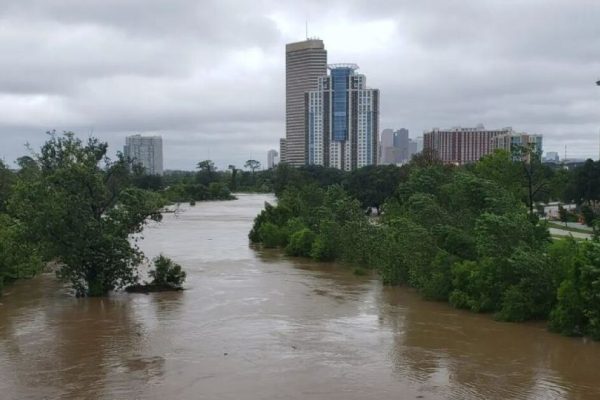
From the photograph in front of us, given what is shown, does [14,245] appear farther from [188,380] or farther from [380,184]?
[380,184]

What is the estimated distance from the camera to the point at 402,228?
28922 mm

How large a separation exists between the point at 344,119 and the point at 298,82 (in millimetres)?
28039

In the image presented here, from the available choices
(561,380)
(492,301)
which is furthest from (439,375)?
(492,301)

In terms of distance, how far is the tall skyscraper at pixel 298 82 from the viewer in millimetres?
160250

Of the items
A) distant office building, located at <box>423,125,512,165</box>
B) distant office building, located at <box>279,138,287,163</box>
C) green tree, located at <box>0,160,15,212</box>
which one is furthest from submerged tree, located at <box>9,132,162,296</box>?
distant office building, located at <box>279,138,287,163</box>

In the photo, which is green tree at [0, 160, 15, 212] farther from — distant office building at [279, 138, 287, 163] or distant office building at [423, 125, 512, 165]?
distant office building at [279, 138, 287, 163]

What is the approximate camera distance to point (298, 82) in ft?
543

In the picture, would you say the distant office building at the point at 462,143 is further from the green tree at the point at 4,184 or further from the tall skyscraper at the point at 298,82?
the green tree at the point at 4,184

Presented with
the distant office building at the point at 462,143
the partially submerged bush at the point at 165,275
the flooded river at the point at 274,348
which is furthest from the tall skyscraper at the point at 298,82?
the flooded river at the point at 274,348

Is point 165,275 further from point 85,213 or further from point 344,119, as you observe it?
point 344,119

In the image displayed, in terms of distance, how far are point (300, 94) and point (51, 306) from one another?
142 metres

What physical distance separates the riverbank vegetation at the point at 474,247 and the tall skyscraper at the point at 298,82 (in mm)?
114884

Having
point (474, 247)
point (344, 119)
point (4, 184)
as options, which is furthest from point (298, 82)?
point (474, 247)

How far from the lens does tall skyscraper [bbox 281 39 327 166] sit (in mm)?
160250
